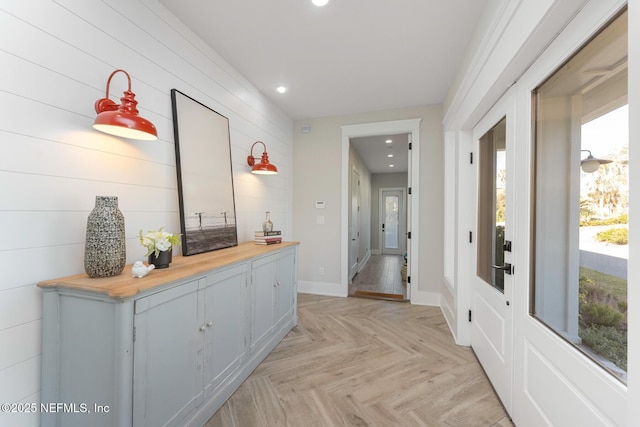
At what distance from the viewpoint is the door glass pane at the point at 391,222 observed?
8.80 m

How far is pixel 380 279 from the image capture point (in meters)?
5.32

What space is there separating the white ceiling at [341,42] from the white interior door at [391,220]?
18.0ft

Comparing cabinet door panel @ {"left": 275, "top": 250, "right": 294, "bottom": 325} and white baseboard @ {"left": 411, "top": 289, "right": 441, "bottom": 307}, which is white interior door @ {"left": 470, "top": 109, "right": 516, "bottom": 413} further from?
cabinet door panel @ {"left": 275, "top": 250, "right": 294, "bottom": 325}

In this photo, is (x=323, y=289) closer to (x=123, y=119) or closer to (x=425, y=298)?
(x=425, y=298)

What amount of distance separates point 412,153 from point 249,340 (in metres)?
3.14

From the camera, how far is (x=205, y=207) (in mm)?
2244

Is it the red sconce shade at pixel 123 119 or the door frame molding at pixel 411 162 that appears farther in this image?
the door frame molding at pixel 411 162

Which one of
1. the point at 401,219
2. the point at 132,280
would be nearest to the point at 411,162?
the point at 132,280

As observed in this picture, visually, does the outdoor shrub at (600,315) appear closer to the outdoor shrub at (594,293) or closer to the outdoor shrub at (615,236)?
the outdoor shrub at (594,293)

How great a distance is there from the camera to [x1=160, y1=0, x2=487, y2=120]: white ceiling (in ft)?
6.45

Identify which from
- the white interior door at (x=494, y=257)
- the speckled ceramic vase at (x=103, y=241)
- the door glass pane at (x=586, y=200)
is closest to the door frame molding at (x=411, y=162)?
the white interior door at (x=494, y=257)

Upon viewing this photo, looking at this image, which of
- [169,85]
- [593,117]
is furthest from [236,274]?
[593,117]

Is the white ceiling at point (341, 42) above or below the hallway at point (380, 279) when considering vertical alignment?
above

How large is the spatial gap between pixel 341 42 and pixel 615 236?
229cm
